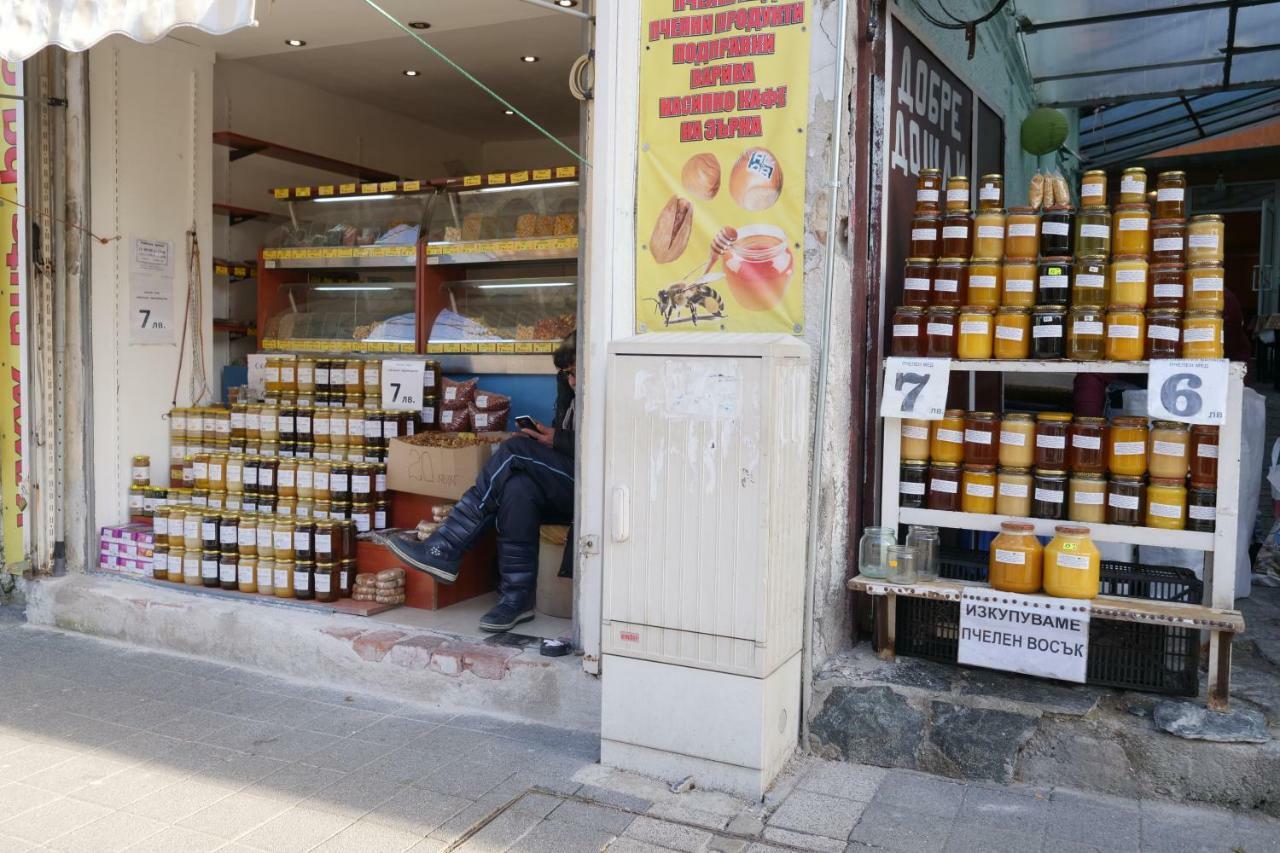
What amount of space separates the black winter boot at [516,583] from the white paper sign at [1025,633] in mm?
2067

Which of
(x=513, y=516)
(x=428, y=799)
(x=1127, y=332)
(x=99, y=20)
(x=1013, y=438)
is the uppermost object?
(x=99, y=20)

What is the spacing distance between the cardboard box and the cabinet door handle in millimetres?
1816

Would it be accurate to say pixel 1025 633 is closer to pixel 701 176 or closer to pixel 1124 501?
pixel 1124 501

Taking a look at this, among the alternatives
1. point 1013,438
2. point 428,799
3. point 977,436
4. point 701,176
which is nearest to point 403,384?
point 701,176

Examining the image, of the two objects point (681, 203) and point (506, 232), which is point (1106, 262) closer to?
point (681, 203)

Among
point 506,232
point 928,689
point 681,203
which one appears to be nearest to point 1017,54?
point 506,232

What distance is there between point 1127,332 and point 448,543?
3.12m

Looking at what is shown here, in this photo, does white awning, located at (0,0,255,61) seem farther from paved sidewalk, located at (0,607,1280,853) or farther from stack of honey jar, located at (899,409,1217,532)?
stack of honey jar, located at (899,409,1217,532)

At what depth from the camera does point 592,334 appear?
4.09 meters

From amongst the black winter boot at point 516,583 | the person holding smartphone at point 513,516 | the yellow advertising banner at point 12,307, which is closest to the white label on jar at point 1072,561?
the person holding smartphone at point 513,516

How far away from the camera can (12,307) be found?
5719 millimetres

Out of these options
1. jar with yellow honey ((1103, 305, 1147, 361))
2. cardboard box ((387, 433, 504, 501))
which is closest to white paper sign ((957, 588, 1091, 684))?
jar with yellow honey ((1103, 305, 1147, 361))

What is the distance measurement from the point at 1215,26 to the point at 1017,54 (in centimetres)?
133

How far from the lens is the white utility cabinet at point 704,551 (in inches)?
134
